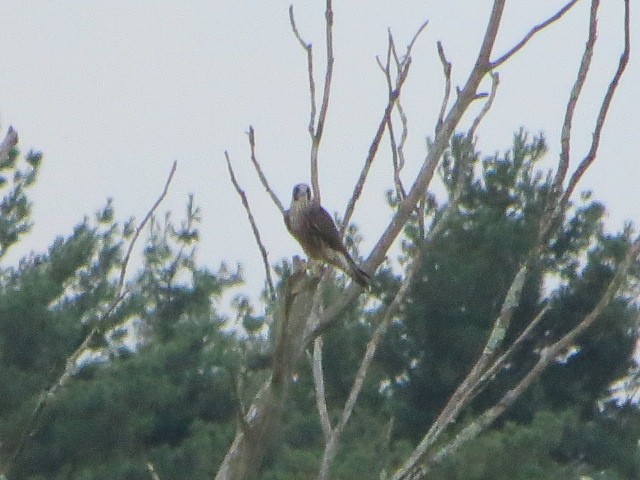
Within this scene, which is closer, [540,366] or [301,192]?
[540,366]

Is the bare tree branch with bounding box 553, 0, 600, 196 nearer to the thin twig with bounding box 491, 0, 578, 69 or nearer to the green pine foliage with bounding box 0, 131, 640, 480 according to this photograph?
the thin twig with bounding box 491, 0, 578, 69

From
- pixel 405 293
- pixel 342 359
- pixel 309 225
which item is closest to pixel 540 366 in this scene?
pixel 405 293

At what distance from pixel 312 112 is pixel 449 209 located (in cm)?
47

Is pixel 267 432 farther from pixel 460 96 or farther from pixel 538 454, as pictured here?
pixel 538 454

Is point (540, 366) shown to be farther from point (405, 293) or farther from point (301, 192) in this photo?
point (301, 192)

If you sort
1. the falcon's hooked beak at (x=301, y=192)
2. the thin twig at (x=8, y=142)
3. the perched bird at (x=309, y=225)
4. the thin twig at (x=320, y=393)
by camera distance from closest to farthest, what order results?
Result: the thin twig at (x=8, y=142), the thin twig at (x=320, y=393), the perched bird at (x=309, y=225), the falcon's hooked beak at (x=301, y=192)

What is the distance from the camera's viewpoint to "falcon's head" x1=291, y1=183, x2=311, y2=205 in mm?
7352

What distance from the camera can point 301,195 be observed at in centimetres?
741

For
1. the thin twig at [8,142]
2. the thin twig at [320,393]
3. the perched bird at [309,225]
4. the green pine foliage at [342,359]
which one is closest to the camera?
the thin twig at [8,142]

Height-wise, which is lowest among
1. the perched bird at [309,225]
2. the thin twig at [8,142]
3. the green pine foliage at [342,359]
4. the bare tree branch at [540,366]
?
the bare tree branch at [540,366]

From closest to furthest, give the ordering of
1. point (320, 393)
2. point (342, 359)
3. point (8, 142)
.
→ point (8, 142) → point (320, 393) → point (342, 359)

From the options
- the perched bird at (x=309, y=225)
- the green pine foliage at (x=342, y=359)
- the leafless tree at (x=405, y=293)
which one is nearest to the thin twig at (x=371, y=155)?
the leafless tree at (x=405, y=293)

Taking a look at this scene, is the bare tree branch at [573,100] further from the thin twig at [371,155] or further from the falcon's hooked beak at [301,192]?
the falcon's hooked beak at [301,192]

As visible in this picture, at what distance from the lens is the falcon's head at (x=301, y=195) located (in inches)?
289
